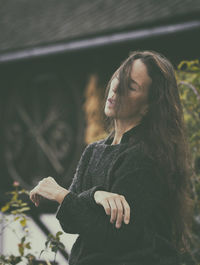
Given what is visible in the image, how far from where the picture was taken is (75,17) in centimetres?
710

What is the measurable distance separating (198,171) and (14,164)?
17.1 ft

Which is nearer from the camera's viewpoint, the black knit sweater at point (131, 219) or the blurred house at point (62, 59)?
the black knit sweater at point (131, 219)

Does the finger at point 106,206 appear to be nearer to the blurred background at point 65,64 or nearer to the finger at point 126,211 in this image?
the finger at point 126,211

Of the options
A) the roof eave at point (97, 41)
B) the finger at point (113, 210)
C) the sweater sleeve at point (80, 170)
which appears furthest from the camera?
the roof eave at point (97, 41)

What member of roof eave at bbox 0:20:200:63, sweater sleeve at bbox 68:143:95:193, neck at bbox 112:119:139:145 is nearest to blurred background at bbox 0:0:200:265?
roof eave at bbox 0:20:200:63

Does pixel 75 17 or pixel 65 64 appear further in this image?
pixel 75 17

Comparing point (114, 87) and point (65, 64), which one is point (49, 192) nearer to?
point (114, 87)

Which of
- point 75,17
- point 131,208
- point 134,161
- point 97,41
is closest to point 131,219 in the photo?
point 131,208

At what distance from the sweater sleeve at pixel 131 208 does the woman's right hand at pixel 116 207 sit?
0.04 meters

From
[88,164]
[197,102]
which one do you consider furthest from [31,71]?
[88,164]

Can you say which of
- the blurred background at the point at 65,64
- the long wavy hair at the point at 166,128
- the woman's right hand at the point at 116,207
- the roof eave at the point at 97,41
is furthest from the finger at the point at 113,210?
the roof eave at the point at 97,41

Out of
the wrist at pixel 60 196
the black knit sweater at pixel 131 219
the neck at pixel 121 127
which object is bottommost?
the black knit sweater at pixel 131 219

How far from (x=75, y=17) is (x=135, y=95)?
5850 mm

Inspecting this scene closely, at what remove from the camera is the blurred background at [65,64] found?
5574 millimetres
